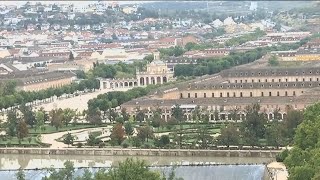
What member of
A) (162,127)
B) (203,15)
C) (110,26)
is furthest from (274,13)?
(162,127)

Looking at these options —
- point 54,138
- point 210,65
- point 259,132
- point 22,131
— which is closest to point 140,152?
point 259,132

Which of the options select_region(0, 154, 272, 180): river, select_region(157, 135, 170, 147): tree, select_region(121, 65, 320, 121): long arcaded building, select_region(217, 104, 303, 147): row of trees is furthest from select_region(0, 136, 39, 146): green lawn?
select_region(217, 104, 303, 147): row of trees

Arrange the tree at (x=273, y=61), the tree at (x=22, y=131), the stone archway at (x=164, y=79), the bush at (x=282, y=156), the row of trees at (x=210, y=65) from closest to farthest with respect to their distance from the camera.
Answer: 1. the bush at (x=282, y=156)
2. the tree at (x=22, y=131)
3. the tree at (x=273, y=61)
4. the stone archway at (x=164, y=79)
5. the row of trees at (x=210, y=65)

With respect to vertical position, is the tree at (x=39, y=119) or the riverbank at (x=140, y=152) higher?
the riverbank at (x=140, y=152)

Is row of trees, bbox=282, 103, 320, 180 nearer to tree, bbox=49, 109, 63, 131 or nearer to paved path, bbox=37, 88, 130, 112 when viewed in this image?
tree, bbox=49, 109, 63, 131

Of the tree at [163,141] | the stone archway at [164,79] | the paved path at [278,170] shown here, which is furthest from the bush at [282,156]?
the stone archway at [164,79]

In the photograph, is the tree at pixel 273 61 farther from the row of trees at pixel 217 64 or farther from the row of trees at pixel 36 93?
the row of trees at pixel 36 93
